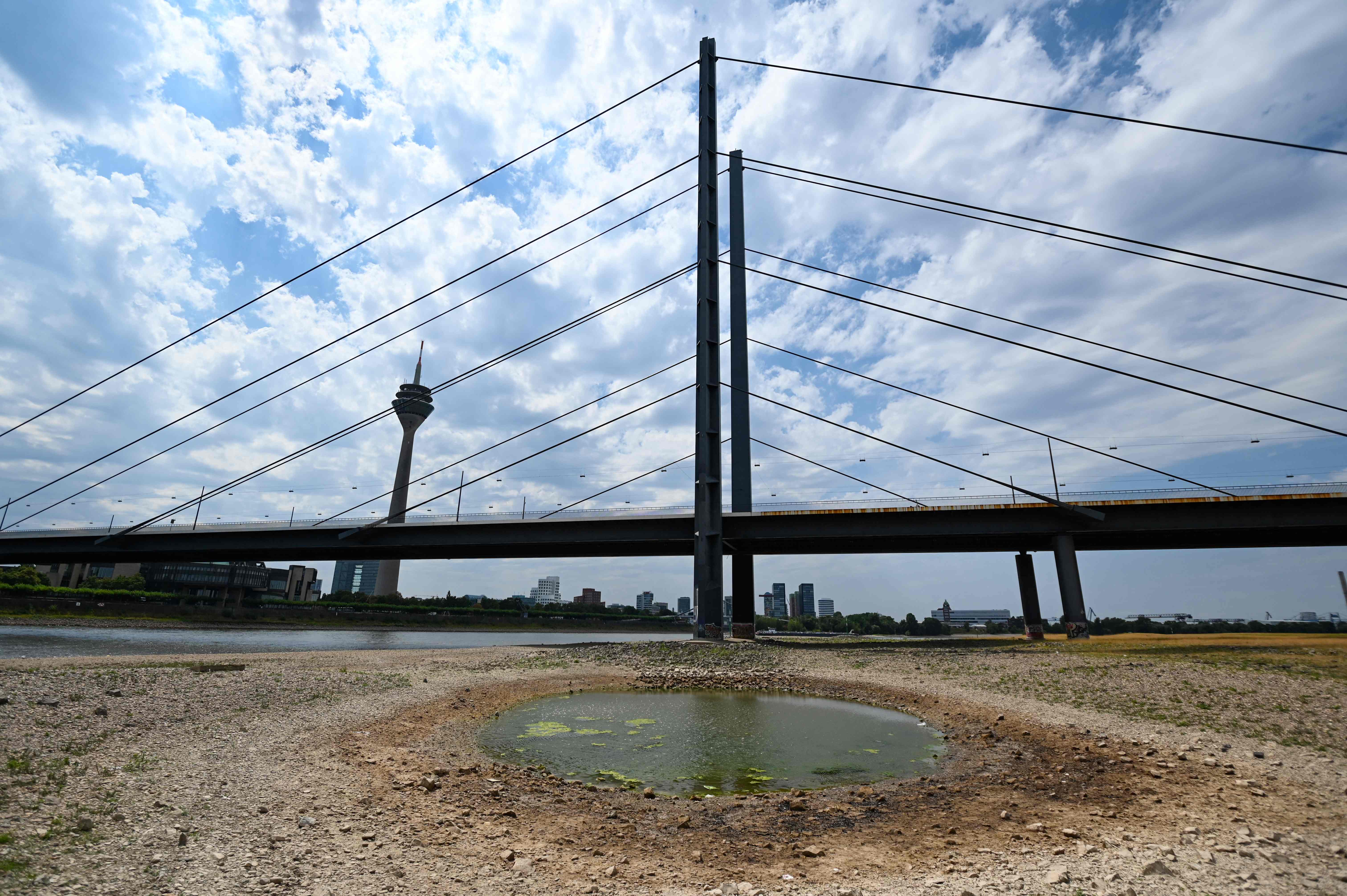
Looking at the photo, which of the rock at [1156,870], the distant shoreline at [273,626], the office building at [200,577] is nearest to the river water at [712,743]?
the rock at [1156,870]

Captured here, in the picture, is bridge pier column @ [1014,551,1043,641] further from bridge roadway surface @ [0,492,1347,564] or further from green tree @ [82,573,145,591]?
green tree @ [82,573,145,591]

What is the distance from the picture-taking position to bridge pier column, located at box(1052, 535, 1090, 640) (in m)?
46.8

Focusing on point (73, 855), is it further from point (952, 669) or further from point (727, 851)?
point (952, 669)

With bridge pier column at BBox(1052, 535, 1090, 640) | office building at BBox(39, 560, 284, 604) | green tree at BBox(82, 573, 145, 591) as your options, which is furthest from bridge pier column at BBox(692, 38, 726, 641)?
office building at BBox(39, 560, 284, 604)

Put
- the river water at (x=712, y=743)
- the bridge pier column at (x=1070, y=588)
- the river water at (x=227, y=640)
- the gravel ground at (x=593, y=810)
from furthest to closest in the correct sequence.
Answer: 1. the bridge pier column at (x=1070, y=588)
2. the river water at (x=227, y=640)
3. the river water at (x=712, y=743)
4. the gravel ground at (x=593, y=810)

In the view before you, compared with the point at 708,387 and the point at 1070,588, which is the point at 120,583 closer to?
the point at 708,387

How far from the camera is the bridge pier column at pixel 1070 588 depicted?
46750 millimetres

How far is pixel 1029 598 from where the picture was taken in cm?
5369

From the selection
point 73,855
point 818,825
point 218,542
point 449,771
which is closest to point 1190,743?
point 818,825

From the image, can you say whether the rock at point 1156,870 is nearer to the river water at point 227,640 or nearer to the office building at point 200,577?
the river water at point 227,640

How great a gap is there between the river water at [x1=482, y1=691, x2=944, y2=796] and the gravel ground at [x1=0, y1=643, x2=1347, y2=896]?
0.88m

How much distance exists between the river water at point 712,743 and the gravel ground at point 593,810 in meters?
0.88

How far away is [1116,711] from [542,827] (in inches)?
647

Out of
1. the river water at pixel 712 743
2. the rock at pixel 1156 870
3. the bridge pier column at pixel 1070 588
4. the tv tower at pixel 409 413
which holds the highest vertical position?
the tv tower at pixel 409 413
